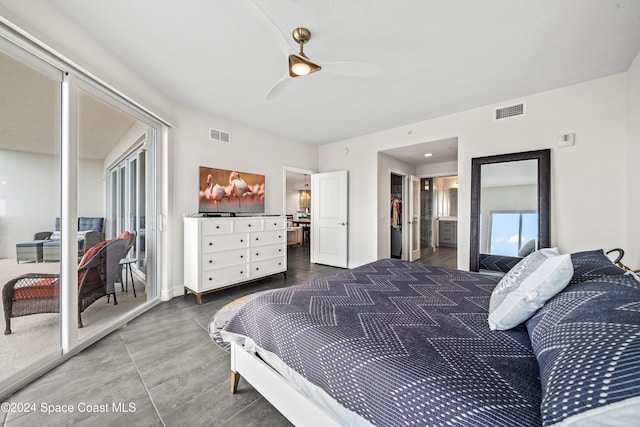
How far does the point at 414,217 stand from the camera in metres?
5.80

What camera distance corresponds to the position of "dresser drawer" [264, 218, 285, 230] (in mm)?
3795

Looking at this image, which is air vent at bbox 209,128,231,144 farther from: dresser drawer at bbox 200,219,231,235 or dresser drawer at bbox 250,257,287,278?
dresser drawer at bbox 250,257,287,278

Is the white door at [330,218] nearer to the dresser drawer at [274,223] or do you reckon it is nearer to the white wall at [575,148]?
the dresser drawer at [274,223]

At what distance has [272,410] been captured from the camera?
1.42 metres

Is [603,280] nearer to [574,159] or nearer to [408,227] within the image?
[574,159]

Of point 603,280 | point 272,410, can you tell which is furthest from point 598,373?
point 272,410

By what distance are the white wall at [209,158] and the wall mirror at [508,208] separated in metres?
3.35

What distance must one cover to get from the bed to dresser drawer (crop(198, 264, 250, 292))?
175cm

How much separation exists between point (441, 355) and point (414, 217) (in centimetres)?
524

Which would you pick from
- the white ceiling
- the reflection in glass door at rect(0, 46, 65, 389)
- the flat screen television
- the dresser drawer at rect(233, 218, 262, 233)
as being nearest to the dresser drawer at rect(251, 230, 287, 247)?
the dresser drawer at rect(233, 218, 262, 233)

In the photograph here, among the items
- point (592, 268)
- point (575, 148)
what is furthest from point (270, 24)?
point (575, 148)

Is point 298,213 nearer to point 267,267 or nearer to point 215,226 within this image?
point 267,267

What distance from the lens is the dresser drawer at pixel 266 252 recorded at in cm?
363

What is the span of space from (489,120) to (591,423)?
12.6ft
